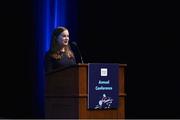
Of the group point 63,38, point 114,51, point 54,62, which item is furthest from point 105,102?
point 114,51

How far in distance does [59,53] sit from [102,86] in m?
0.73

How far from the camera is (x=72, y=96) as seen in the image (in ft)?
15.4

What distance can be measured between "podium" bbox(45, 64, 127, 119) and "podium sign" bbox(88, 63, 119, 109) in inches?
1.7

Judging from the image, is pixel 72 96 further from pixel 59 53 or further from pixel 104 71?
pixel 59 53

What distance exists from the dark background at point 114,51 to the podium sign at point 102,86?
110 inches

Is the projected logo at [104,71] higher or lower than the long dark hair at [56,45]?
lower

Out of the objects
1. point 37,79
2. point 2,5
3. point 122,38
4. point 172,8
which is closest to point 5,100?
point 37,79

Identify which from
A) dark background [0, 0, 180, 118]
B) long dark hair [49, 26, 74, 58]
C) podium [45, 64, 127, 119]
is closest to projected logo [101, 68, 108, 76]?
podium [45, 64, 127, 119]

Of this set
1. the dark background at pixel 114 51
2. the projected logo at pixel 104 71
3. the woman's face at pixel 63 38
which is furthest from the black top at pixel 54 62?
the dark background at pixel 114 51

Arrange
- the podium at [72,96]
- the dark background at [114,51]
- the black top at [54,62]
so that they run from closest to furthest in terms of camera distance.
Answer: the podium at [72,96] < the black top at [54,62] < the dark background at [114,51]

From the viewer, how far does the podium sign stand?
15.4 ft

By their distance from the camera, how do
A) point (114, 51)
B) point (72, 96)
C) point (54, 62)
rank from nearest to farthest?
point (72, 96), point (54, 62), point (114, 51)

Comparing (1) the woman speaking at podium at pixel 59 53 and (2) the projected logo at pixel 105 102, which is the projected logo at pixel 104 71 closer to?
(2) the projected logo at pixel 105 102

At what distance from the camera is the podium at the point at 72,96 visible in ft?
15.2
